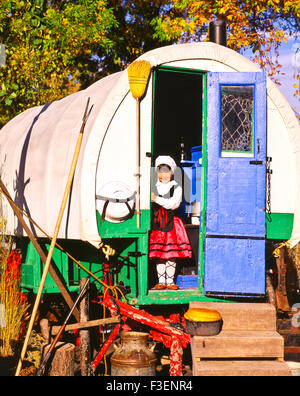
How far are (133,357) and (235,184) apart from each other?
2.41 meters

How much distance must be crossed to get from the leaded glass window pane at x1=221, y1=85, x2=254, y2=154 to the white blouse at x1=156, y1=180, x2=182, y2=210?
37.1 inches

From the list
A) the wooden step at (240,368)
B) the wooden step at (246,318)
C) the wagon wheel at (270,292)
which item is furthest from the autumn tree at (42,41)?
the wooden step at (240,368)

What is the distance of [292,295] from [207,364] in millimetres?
6081

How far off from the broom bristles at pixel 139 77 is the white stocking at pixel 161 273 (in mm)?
2151

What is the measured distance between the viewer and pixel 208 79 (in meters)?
7.35

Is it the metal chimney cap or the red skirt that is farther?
the metal chimney cap

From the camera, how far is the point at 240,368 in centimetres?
617

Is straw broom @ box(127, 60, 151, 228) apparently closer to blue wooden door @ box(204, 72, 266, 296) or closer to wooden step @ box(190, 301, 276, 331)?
blue wooden door @ box(204, 72, 266, 296)

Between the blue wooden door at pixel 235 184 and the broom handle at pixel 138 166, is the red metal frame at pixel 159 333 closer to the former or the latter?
the blue wooden door at pixel 235 184

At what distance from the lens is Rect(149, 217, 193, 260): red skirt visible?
24.8 ft

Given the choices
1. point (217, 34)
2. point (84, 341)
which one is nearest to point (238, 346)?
point (84, 341)

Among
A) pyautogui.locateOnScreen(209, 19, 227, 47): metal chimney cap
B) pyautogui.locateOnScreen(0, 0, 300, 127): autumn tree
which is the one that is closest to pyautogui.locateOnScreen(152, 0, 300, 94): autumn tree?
pyautogui.locateOnScreen(0, 0, 300, 127): autumn tree

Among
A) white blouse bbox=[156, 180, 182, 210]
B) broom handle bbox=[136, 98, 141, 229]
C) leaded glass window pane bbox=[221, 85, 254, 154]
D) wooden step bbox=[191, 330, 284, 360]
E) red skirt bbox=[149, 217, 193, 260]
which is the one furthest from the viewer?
white blouse bbox=[156, 180, 182, 210]
